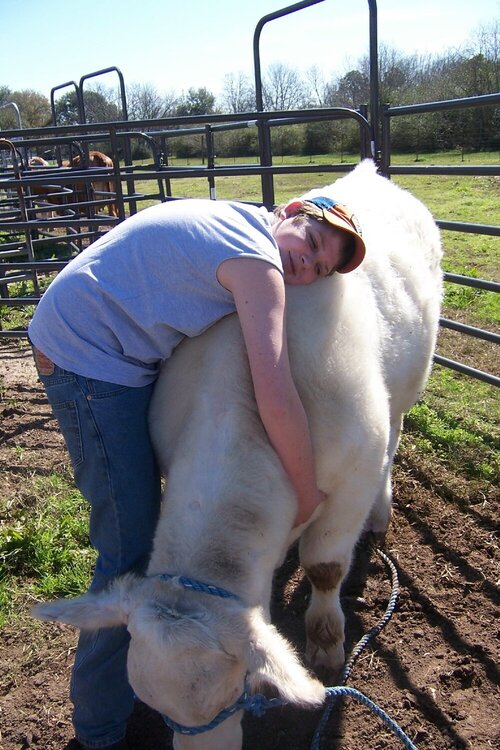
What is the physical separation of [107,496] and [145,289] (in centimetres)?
76

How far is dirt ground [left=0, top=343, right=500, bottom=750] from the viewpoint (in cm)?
253

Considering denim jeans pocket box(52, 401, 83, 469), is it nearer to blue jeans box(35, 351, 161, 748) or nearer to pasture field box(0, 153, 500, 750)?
blue jeans box(35, 351, 161, 748)

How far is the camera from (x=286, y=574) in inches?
135

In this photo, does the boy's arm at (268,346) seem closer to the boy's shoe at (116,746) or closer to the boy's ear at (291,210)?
the boy's ear at (291,210)

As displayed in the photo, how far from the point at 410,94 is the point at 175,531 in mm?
26026

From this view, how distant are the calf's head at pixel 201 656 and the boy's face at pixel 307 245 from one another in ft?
3.77

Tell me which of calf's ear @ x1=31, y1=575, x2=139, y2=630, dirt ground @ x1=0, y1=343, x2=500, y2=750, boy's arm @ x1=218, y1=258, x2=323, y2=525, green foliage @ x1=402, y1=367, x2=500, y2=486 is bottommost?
dirt ground @ x1=0, y1=343, x2=500, y2=750

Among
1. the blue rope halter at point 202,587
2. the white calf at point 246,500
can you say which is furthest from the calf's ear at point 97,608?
the blue rope halter at point 202,587

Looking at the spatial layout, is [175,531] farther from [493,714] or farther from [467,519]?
[467,519]

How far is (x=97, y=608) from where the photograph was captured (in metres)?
1.94

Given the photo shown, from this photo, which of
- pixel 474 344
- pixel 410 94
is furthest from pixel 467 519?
pixel 410 94

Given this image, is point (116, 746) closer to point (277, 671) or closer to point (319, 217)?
point (277, 671)

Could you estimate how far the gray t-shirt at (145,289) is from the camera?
207 centimetres

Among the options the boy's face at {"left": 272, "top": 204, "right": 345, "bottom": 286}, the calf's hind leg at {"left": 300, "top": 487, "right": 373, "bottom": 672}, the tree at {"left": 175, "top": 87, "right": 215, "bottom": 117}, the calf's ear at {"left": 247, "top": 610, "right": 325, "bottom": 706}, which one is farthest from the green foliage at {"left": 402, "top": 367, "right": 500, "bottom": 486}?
the tree at {"left": 175, "top": 87, "right": 215, "bottom": 117}
